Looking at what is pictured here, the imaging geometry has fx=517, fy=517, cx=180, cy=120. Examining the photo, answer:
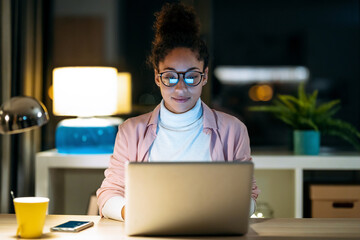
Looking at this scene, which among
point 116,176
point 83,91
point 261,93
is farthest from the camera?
point 261,93

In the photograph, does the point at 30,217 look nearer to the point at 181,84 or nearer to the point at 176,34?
the point at 181,84

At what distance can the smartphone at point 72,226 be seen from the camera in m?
1.41

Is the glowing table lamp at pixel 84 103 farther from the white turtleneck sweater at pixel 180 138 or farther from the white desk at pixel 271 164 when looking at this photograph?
the white turtleneck sweater at pixel 180 138

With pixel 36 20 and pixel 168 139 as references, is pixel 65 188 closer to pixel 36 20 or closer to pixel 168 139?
pixel 36 20

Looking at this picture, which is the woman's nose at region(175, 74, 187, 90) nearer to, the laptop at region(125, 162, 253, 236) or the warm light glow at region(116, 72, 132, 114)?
the laptop at region(125, 162, 253, 236)

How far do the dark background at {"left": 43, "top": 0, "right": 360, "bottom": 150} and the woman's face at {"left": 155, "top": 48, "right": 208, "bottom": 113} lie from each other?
1448mm

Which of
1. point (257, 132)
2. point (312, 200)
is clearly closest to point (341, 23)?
point (257, 132)

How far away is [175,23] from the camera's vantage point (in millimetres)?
1938

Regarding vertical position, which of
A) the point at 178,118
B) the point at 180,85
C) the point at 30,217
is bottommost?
the point at 30,217

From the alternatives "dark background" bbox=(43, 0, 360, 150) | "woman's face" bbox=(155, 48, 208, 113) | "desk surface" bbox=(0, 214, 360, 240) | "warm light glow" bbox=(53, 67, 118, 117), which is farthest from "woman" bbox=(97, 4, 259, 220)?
"dark background" bbox=(43, 0, 360, 150)

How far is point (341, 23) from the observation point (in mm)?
3479

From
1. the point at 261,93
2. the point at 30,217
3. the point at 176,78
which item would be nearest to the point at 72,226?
the point at 30,217

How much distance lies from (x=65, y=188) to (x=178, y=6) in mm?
1723

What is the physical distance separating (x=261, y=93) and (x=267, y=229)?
84.2 inches
